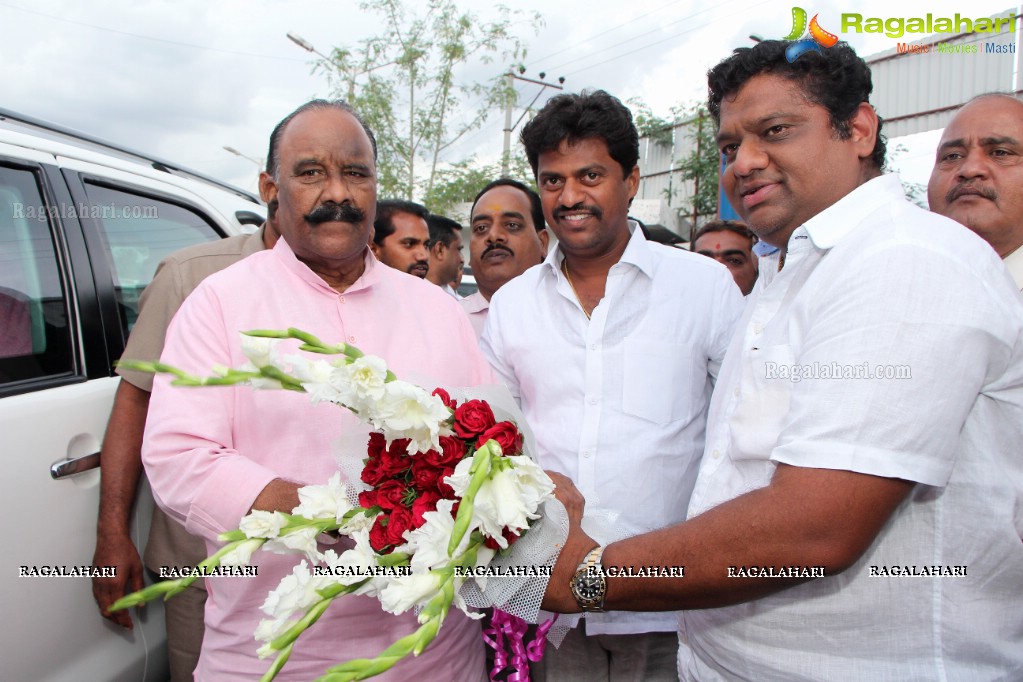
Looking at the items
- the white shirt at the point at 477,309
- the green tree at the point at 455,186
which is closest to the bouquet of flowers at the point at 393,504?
the white shirt at the point at 477,309

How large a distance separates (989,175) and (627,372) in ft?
4.82

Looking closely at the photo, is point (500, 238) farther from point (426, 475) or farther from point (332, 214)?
point (426, 475)

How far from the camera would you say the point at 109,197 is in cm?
262

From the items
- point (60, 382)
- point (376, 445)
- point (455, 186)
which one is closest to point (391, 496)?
point (376, 445)

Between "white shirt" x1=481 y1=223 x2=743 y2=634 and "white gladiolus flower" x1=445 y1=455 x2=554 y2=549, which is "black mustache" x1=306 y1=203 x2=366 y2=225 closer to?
"white shirt" x1=481 y1=223 x2=743 y2=634

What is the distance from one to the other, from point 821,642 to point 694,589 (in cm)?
32

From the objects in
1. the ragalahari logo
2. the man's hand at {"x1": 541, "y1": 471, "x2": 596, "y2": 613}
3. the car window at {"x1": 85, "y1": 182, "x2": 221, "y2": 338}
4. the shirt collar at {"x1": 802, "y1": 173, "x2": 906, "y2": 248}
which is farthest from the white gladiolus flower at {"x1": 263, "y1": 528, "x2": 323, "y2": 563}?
the ragalahari logo

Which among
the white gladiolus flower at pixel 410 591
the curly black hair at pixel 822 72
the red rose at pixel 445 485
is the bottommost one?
the white gladiolus flower at pixel 410 591

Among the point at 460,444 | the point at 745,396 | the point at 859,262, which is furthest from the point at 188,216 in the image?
the point at 859,262

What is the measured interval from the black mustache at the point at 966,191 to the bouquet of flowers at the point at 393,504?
2063 millimetres

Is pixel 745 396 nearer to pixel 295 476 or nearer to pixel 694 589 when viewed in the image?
pixel 694 589

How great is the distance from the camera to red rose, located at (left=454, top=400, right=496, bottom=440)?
1422 mm

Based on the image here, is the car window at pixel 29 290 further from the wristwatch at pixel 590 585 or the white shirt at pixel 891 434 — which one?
the white shirt at pixel 891 434

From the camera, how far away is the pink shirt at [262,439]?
1771 mm
